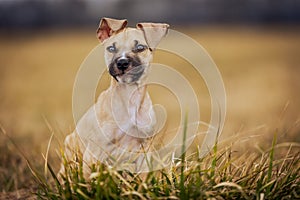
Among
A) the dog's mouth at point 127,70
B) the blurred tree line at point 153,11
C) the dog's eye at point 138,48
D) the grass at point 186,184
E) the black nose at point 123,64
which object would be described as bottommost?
the blurred tree line at point 153,11

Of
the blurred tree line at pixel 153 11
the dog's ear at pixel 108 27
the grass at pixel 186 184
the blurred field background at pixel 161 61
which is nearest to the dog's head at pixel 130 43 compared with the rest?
the dog's ear at pixel 108 27

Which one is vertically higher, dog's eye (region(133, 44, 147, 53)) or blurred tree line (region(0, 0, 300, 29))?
dog's eye (region(133, 44, 147, 53))

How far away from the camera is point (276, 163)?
4480 mm

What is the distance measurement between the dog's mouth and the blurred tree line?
2508cm

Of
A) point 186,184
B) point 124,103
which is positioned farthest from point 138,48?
point 186,184

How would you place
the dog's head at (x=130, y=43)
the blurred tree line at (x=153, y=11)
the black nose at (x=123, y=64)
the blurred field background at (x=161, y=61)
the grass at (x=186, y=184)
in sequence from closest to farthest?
the grass at (x=186, y=184) → the black nose at (x=123, y=64) → the dog's head at (x=130, y=43) → the blurred field background at (x=161, y=61) → the blurred tree line at (x=153, y=11)

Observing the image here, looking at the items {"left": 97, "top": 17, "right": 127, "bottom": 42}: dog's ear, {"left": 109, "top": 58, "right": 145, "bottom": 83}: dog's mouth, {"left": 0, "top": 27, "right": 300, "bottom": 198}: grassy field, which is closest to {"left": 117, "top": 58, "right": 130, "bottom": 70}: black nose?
{"left": 109, "top": 58, "right": 145, "bottom": 83}: dog's mouth

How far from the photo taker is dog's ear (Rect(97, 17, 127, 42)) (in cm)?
483

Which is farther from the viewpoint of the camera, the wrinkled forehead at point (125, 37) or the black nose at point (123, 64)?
the wrinkled forehead at point (125, 37)

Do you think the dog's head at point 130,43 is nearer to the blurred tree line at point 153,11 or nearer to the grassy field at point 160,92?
the grassy field at point 160,92

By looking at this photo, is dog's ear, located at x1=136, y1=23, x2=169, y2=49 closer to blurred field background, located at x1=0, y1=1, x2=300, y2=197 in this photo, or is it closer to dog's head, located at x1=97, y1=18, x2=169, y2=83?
dog's head, located at x1=97, y1=18, x2=169, y2=83

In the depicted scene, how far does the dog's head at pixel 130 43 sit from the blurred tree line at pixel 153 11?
24964 millimetres

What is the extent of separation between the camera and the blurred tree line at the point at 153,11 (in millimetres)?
30250

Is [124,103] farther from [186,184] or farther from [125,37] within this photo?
[186,184]
